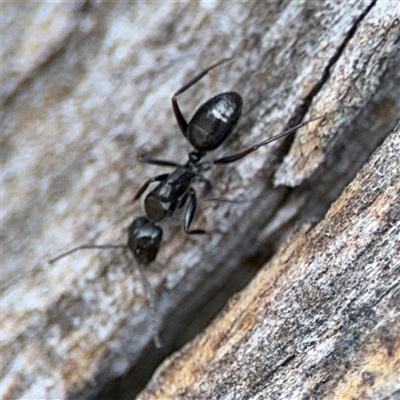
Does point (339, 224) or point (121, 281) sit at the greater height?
point (121, 281)

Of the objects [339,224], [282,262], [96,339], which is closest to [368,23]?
[339,224]

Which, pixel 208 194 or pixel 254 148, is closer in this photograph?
pixel 254 148

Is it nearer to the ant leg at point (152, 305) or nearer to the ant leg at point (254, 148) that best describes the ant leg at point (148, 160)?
the ant leg at point (254, 148)

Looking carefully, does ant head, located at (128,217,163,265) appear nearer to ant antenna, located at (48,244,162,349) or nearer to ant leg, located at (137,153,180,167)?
ant antenna, located at (48,244,162,349)

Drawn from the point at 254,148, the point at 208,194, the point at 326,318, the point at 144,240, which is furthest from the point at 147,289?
the point at 326,318

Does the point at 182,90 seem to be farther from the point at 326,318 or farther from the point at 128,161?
the point at 326,318

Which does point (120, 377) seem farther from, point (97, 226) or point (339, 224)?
point (339, 224)

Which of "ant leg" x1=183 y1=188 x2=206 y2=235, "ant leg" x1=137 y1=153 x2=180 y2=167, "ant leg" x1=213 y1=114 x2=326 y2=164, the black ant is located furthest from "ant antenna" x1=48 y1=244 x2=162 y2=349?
"ant leg" x1=213 y1=114 x2=326 y2=164
